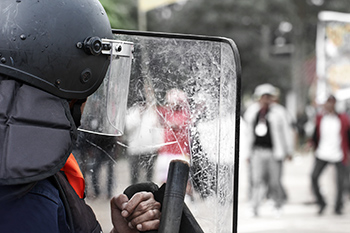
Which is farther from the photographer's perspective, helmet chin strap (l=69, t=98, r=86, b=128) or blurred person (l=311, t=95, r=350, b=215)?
blurred person (l=311, t=95, r=350, b=215)

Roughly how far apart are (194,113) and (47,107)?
0.54 m

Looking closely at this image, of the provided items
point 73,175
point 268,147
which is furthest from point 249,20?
point 73,175

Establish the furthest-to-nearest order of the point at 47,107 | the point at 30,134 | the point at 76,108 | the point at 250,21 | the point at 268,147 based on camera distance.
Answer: the point at 250,21 → the point at 268,147 → the point at 76,108 → the point at 47,107 → the point at 30,134

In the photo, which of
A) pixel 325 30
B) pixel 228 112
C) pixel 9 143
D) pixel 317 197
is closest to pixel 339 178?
pixel 317 197

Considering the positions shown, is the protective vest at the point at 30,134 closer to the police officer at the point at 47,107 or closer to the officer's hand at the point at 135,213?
the police officer at the point at 47,107

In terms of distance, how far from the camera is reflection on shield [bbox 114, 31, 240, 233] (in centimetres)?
191

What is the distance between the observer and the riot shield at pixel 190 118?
6.27 ft

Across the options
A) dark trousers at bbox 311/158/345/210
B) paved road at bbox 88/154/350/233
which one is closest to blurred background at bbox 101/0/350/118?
paved road at bbox 88/154/350/233

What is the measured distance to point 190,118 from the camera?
197cm

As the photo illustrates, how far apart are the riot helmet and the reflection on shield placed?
0.86 ft

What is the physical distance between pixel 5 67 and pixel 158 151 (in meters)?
0.64

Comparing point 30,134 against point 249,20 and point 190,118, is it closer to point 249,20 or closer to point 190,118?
point 190,118

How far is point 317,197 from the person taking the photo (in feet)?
29.4

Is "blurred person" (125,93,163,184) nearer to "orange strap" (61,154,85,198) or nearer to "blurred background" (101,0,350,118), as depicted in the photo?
"orange strap" (61,154,85,198)
